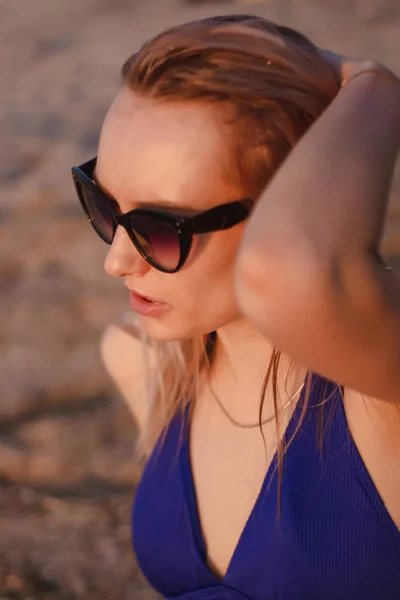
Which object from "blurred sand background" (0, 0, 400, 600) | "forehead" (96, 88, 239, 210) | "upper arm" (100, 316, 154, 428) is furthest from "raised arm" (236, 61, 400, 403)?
"blurred sand background" (0, 0, 400, 600)

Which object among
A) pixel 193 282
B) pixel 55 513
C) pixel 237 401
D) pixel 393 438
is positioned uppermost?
pixel 193 282

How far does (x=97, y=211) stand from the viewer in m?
1.04

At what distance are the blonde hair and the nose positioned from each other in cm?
18

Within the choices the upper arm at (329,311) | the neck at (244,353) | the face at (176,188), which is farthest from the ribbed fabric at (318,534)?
the upper arm at (329,311)

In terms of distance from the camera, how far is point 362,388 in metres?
0.74

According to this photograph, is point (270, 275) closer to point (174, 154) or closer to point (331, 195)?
point (331, 195)

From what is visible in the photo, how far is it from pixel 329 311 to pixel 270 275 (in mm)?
64

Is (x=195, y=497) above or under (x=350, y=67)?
under

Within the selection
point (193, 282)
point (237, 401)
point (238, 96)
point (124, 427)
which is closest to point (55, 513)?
point (124, 427)

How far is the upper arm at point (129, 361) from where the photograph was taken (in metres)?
1.52

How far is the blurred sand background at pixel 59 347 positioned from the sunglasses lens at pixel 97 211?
116 cm

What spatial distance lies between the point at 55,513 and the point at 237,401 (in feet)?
3.65

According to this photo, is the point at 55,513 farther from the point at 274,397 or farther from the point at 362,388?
the point at 362,388

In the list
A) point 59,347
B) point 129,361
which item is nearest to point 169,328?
point 129,361
